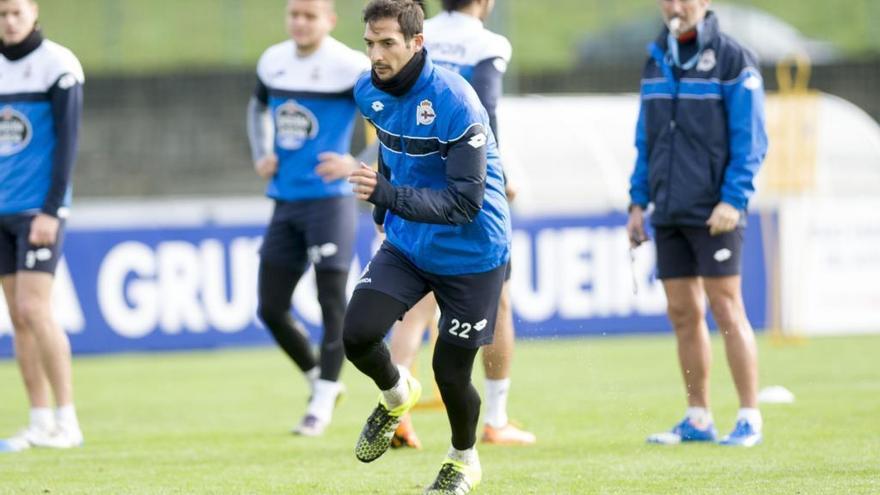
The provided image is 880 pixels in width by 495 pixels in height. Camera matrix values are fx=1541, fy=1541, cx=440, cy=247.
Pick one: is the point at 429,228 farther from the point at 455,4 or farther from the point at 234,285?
the point at 234,285

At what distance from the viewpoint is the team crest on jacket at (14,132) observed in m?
8.54

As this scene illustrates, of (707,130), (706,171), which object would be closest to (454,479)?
(706,171)

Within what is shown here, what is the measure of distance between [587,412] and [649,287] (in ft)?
18.4

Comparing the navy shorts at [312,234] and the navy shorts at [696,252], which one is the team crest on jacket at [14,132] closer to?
the navy shorts at [312,234]

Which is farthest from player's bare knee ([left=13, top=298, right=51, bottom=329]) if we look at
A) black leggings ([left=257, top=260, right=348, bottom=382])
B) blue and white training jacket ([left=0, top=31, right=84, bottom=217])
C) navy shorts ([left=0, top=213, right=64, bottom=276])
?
black leggings ([left=257, top=260, right=348, bottom=382])

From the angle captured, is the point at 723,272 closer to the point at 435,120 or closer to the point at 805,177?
the point at 435,120

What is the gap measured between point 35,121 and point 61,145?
25cm

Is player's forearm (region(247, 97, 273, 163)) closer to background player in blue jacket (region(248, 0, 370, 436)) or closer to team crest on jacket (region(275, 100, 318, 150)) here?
background player in blue jacket (region(248, 0, 370, 436))

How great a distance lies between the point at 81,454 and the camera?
8250mm

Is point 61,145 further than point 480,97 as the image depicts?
Yes

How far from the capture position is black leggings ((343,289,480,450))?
21.1 ft

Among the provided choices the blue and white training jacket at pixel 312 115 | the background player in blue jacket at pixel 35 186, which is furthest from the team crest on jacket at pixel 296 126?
the background player in blue jacket at pixel 35 186

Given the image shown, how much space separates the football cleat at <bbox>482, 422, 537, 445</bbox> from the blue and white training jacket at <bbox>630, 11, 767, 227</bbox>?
1.38m

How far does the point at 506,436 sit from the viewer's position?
8.43 meters
